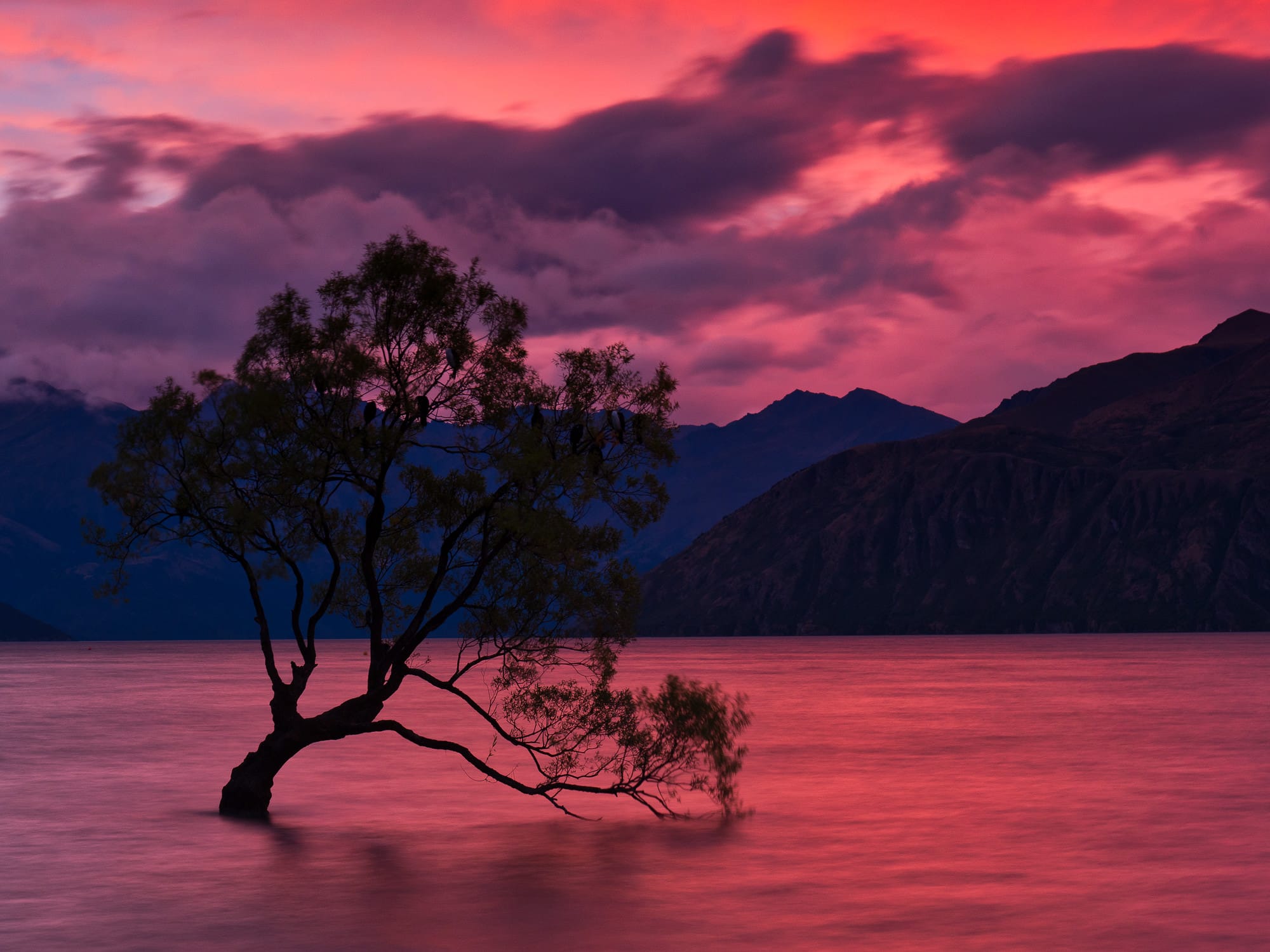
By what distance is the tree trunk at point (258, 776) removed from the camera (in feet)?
172

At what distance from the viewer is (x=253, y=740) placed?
11706 centimetres

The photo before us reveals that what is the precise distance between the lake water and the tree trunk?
1433 millimetres

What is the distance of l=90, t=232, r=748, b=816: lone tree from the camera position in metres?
47.2

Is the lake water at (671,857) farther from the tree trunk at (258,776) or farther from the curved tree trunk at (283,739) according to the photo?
the curved tree trunk at (283,739)

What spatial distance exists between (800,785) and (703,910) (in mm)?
37483

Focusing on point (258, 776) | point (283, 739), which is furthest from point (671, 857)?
point (258, 776)

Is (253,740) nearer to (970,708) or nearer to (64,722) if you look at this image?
(64,722)

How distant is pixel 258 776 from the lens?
5666cm

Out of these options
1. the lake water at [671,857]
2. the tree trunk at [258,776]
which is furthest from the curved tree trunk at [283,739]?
the lake water at [671,857]

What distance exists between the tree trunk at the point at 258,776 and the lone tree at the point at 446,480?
2685 millimetres

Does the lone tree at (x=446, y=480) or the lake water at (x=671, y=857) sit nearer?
the lake water at (x=671, y=857)

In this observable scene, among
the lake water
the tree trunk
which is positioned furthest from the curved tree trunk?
the lake water

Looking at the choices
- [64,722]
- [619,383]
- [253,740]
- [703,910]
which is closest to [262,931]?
[703,910]

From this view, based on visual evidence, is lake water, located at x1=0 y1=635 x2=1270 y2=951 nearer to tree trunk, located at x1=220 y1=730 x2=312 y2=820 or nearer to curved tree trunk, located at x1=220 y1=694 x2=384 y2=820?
tree trunk, located at x1=220 y1=730 x2=312 y2=820
